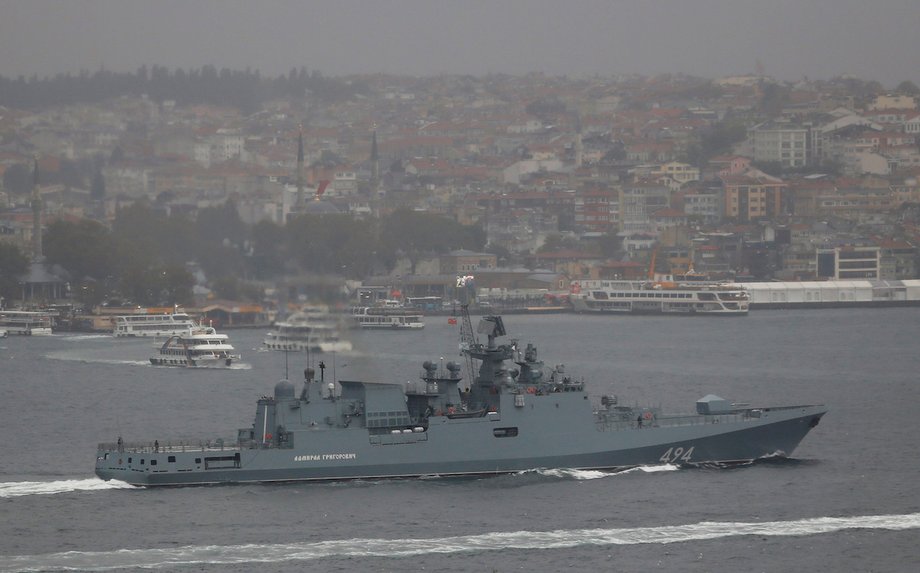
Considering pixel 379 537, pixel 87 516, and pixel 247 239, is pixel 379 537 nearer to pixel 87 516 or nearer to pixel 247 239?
pixel 87 516

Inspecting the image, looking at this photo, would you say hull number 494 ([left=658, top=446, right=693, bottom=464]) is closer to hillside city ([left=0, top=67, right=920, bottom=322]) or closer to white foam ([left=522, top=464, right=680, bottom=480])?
white foam ([left=522, top=464, right=680, bottom=480])

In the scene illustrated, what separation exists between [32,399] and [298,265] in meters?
20.4

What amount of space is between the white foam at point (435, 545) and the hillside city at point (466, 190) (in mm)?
27962

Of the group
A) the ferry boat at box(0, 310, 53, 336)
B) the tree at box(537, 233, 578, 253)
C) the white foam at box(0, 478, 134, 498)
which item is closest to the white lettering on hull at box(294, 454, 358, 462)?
the white foam at box(0, 478, 134, 498)

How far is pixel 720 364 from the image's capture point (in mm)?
64312

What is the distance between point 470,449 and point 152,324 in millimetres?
49236

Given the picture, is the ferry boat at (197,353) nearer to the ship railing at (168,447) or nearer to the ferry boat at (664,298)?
the ship railing at (168,447)

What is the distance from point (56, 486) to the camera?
36375 millimetres

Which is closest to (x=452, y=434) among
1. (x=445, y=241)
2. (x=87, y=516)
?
(x=87, y=516)

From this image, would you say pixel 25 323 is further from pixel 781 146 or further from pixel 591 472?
pixel 781 146

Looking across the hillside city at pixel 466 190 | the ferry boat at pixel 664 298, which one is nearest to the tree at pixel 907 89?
the hillside city at pixel 466 190

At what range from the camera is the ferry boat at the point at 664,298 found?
9906 centimetres

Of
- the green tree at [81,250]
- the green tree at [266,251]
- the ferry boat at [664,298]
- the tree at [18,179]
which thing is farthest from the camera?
the tree at [18,179]

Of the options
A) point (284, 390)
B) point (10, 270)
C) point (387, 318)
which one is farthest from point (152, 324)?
point (284, 390)
